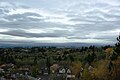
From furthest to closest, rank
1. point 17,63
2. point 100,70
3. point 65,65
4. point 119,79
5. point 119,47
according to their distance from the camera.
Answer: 1. point 17,63
2. point 65,65
3. point 100,70
4. point 119,79
5. point 119,47

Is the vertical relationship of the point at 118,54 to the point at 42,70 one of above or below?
above

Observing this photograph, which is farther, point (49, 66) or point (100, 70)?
point (49, 66)

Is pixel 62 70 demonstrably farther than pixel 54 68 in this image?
No

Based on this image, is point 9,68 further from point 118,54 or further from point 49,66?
point 118,54

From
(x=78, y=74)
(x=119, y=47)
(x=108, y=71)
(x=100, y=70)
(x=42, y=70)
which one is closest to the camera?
(x=119, y=47)

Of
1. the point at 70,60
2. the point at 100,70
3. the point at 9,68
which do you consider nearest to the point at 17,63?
the point at 9,68

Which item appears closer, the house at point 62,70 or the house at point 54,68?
the house at point 62,70

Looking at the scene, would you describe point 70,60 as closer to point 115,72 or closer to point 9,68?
point 9,68

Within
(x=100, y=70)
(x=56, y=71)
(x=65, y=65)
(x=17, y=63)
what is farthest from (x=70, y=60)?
(x=100, y=70)

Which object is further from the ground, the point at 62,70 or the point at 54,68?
the point at 54,68

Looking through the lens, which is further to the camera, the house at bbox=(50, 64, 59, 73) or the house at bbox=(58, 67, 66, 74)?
the house at bbox=(50, 64, 59, 73)
